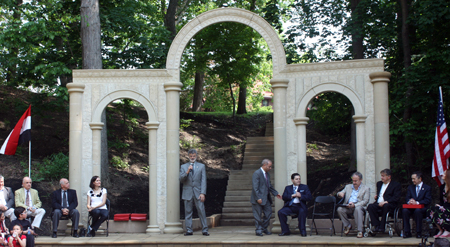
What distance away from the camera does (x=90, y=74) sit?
9742 mm

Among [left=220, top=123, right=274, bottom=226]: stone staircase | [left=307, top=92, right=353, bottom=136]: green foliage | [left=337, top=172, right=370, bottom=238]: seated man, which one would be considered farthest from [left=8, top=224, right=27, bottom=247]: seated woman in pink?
[left=307, top=92, right=353, bottom=136]: green foliage

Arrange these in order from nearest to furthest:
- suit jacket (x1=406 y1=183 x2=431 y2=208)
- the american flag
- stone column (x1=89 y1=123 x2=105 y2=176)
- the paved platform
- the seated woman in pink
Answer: the seated woman in pink → the paved platform → suit jacket (x1=406 y1=183 x2=431 y2=208) → the american flag → stone column (x1=89 y1=123 x2=105 y2=176)

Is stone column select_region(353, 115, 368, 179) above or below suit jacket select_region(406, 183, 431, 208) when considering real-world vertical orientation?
above

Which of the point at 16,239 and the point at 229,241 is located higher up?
the point at 16,239

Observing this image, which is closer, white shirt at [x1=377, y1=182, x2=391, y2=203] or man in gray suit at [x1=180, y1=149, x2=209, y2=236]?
white shirt at [x1=377, y1=182, x2=391, y2=203]

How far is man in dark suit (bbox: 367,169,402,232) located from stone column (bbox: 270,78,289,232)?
189 cm

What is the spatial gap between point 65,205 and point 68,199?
132mm

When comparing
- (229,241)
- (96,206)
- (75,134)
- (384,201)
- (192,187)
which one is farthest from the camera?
(75,134)

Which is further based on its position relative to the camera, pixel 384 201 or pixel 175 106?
pixel 175 106

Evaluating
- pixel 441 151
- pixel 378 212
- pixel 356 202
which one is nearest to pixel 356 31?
pixel 441 151

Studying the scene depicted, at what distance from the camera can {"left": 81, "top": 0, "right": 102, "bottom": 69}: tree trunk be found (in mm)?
12617

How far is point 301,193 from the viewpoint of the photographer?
877cm

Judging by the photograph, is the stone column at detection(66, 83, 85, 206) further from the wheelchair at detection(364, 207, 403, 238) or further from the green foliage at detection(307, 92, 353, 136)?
the green foliage at detection(307, 92, 353, 136)

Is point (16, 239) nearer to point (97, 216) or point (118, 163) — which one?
point (97, 216)
